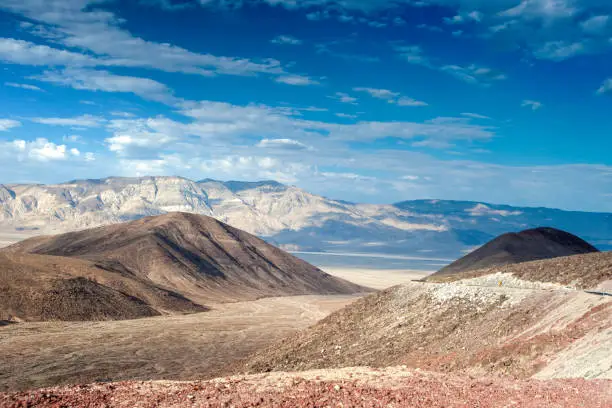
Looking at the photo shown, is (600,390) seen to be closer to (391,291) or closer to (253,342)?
(391,291)

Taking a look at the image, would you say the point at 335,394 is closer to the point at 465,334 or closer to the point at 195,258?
the point at 465,334

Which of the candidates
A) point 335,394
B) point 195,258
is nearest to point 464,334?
point 335,394

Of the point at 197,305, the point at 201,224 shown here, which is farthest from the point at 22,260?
the point at 201,224

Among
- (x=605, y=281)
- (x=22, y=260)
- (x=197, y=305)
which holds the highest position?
(x=605, y=281)

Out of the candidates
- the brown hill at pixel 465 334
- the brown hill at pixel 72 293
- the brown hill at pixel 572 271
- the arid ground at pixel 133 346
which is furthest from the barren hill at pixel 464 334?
the brown hill at pixel 72 293

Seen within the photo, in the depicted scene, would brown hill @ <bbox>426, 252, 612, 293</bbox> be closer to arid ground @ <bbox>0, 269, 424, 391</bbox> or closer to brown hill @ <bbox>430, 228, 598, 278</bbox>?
arid ground @ <bbox>0, 269, 424, 391</bbox>

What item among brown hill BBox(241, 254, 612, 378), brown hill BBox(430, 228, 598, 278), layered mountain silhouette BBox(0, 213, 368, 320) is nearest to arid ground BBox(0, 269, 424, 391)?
layered mountain silhouette BBox(0, 213, 368, 320)
